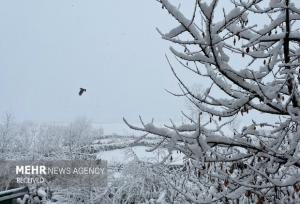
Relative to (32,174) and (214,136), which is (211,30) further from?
(32,174)

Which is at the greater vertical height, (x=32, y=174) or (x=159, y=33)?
(x=159, y=33)

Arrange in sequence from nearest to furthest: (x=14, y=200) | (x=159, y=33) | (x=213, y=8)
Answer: (x=213, y=8) < (x=159, y=33) < (x=14, y=200)

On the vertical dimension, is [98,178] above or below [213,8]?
below

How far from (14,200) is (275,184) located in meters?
11.0

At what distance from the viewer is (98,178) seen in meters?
12.6

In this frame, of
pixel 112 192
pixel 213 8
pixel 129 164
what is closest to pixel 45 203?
pixel 112 192

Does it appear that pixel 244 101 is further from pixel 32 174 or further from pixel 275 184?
pixel 32 174

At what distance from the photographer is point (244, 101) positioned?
2568mm

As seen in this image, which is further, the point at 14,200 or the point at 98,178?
the point at 98,178

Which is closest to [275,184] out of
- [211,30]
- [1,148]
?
[211,30]

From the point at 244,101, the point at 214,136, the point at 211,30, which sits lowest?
the point at 214,136

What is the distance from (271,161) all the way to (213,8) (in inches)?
50.0

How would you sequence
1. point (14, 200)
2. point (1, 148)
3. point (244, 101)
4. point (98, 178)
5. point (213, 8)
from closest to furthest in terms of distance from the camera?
point (213, 8) → point (244, 101) → point (14, 200) → point (98, 178) → point (1, 148)

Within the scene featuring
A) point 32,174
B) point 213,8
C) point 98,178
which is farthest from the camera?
point 32,174
